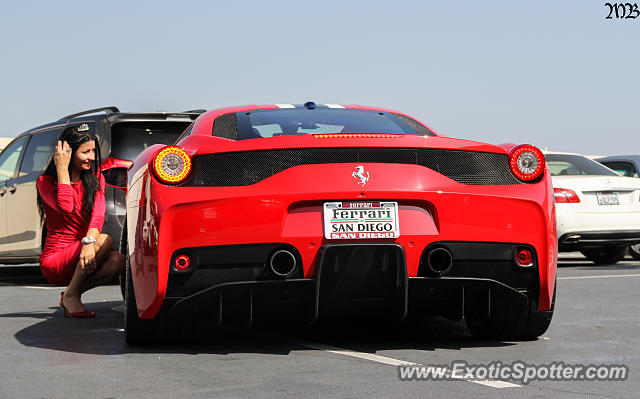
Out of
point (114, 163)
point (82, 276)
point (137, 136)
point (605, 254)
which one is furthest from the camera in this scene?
point (605, 254)

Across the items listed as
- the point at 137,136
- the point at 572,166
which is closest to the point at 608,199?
the point at 572,166

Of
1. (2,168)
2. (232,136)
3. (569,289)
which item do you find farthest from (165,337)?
(2,168)

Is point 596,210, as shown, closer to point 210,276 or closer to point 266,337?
point 266,337

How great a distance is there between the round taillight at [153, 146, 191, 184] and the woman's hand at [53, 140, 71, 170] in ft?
7.35

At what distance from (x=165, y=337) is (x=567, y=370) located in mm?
2280

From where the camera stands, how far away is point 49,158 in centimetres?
1120

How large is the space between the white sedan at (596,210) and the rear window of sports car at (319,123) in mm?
6640

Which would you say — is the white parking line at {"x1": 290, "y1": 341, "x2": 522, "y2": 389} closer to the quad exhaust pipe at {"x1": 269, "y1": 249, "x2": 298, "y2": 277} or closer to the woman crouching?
the quad exhaust pipe at {"x1": 269, "y1": 249, "x2": 298, "y2": 277}

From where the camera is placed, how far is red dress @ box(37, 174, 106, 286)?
7613 mm

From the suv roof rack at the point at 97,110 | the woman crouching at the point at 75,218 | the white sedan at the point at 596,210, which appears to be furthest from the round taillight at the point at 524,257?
the white sedan at the point at 596,210

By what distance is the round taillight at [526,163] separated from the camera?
5703 millimetres

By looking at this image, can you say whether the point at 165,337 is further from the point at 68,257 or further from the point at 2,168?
the point at 2,168

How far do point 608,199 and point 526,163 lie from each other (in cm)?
771

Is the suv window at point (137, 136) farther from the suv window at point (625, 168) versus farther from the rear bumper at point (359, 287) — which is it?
the suv window at point (625, 168)
